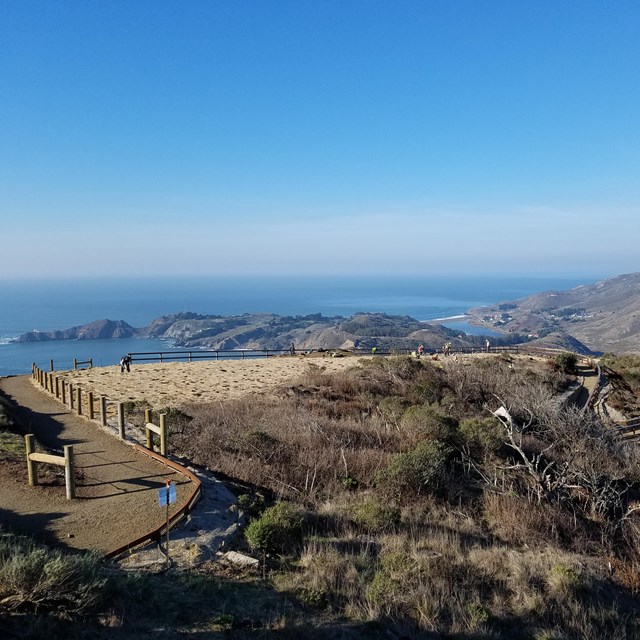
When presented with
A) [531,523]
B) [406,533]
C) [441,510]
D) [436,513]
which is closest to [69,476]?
[406,533]

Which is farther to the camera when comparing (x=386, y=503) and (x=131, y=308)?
(x=131, y=308)

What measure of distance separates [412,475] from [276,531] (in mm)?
3822

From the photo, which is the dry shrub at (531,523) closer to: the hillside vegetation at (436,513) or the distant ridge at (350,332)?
the hillside vegetation at (436,513)

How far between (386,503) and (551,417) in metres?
7.64

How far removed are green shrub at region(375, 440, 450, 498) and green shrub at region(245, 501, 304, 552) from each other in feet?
9.43

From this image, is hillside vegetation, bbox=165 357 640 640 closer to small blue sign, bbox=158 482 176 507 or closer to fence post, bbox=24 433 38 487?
small blue sign, bbox=158 482 176 507

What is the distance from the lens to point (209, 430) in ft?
43.5

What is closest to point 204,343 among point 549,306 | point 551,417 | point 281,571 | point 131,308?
point 551,417

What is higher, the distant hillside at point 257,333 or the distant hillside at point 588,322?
the distant hillside at point 257,333

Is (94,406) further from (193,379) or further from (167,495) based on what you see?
(167,495)

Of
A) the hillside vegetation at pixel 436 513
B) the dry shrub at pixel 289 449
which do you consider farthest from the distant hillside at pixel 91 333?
the hillside vegetation at pixel 436 513

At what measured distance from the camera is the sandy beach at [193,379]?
21.4 m

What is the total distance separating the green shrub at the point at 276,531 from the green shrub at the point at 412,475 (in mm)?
2873

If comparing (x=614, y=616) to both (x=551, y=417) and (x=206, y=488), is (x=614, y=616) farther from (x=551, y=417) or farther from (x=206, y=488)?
(x=551, y=417)
